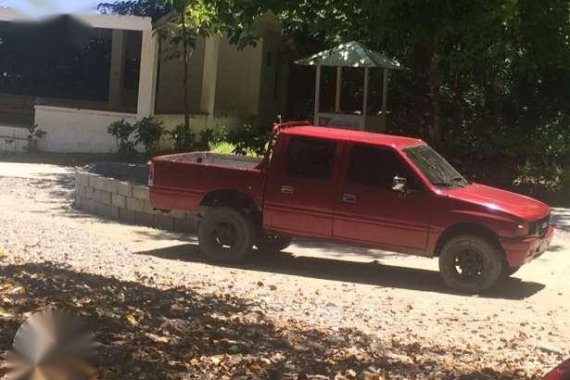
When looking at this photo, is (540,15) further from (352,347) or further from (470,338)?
(352,347)

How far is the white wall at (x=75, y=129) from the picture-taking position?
1856 cm

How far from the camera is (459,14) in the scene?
14039 mm

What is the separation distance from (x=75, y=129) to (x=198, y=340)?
568 inches

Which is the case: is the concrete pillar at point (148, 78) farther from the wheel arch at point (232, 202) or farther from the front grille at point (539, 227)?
the front grille at point (539, 227)

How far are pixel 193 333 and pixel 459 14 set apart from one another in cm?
1020

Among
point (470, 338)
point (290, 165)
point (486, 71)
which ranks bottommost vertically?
point (470, 338)

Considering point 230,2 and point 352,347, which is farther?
point 230,2

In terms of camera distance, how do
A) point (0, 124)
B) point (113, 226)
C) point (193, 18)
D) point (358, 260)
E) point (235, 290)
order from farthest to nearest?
point (0, 124)
point (193, 18)
point (113, 226)
point (358, 260)
point (235, 290)

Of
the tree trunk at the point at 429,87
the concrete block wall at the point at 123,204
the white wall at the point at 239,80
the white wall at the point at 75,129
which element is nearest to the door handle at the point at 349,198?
the concrete block wall at the point at 123,204

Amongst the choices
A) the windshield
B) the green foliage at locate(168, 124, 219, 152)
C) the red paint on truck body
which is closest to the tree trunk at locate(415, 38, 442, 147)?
the green foliage at locate(168, 124, 219, 152)

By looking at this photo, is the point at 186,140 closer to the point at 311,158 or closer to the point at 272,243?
the point at 272,243

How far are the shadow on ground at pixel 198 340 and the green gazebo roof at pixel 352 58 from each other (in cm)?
1006

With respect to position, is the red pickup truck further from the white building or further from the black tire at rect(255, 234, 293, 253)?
the white building

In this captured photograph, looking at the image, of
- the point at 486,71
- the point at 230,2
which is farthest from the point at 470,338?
the point at 486,71
